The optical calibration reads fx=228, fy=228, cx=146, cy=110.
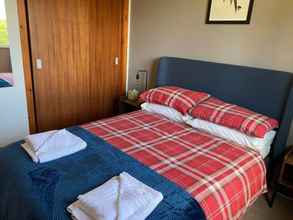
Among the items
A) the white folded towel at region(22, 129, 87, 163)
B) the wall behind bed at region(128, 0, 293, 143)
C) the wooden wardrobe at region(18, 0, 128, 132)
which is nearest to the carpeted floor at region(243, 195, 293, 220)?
the wall behind bed at region(128, 0, 293, 143)

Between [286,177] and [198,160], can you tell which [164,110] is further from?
[286,177]

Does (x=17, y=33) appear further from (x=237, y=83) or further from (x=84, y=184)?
(x=237, y=83)

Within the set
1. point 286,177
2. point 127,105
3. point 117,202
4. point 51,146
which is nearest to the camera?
point 117,202

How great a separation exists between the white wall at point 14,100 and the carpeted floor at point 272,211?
8.52 ft

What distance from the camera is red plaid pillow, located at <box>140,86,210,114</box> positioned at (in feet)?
7.53

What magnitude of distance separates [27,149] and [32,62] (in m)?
1.42

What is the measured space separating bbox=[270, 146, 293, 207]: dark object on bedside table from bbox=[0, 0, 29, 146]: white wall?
2.77 m

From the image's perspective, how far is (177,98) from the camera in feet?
7.79

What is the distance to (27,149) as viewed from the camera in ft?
5.22

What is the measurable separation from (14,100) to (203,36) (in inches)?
89.8

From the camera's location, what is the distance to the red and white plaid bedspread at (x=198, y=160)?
1.38 meters

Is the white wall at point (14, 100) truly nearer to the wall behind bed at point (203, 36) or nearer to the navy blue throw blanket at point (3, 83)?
the navy blue throw blanket at point (3, 83)

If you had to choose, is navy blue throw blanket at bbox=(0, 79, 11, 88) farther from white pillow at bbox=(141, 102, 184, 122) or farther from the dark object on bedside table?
the dark object on bedside table

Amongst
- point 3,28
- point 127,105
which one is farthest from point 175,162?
point 3,28
